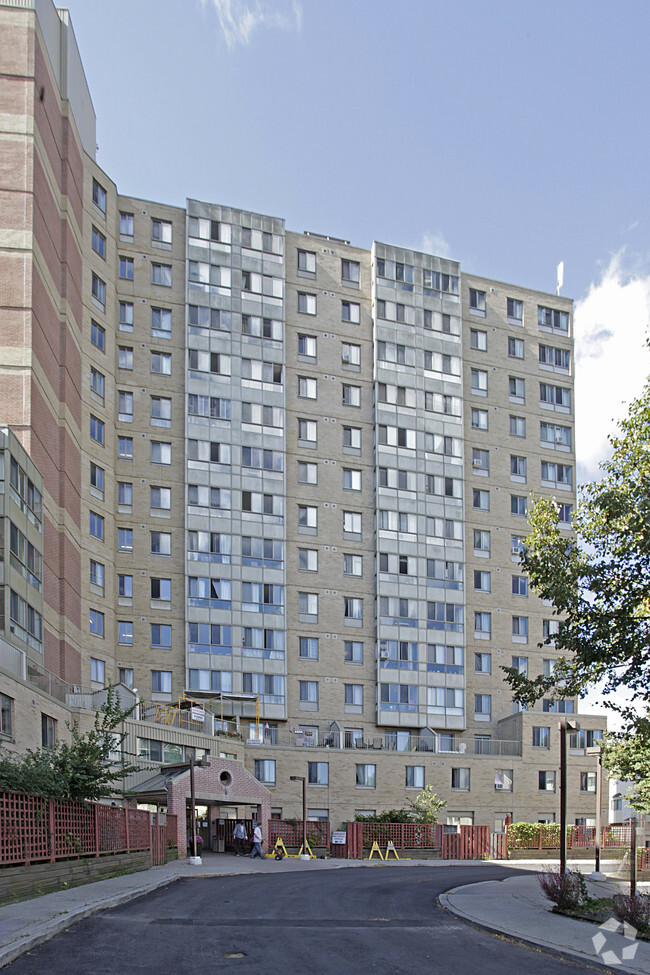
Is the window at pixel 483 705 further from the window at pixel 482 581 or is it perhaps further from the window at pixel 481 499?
the window at pixel 481 499

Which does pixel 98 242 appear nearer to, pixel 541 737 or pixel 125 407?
pixel 125 407

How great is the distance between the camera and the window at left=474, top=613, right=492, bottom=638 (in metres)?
74.6

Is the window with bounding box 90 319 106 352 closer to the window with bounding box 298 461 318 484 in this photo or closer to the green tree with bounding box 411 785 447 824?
the window with bounding box 298 461 318 484

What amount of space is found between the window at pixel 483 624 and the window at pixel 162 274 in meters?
31.1

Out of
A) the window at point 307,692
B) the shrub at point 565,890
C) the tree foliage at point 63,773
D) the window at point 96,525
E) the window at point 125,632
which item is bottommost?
the window at point 307,692

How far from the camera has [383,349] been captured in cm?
7544

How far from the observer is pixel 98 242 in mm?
66062

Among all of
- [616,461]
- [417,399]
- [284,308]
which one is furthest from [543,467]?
[616,461]

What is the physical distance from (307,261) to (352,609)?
24.6 metres

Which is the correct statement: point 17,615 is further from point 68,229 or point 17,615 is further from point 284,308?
point 284,308

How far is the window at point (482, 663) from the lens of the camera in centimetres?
7381

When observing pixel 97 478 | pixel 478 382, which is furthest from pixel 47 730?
pixel 478 382

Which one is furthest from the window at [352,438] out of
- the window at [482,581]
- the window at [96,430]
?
the window at [96,430]

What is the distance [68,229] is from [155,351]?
1181cm
